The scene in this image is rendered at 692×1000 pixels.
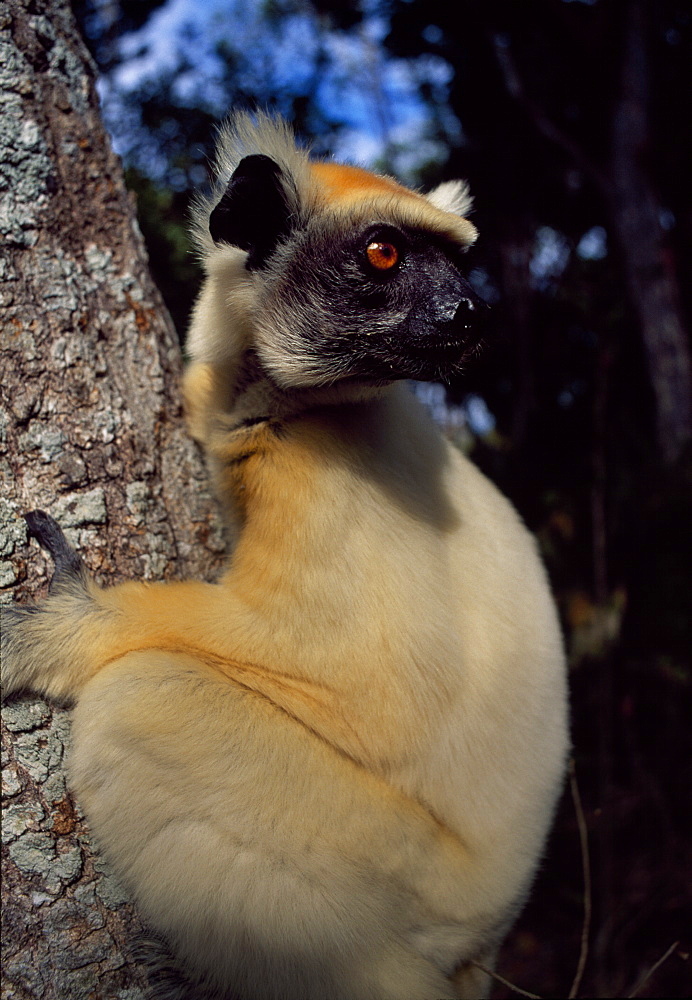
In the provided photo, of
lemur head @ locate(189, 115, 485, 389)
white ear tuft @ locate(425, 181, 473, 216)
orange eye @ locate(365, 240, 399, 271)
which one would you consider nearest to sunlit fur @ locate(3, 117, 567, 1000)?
lemur head @ locate(189, 115, 485, 389)

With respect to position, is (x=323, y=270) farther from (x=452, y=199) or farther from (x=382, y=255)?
(x=452, y=199)

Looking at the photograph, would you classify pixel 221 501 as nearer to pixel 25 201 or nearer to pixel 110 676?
pixel 110 676

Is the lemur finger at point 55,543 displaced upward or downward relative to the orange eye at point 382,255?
downward

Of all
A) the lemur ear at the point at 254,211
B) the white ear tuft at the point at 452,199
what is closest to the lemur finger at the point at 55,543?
the lemur ear at the point at 254,211

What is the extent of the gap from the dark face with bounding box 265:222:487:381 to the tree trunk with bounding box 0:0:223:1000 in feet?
1.86

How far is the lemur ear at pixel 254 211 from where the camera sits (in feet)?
8.47

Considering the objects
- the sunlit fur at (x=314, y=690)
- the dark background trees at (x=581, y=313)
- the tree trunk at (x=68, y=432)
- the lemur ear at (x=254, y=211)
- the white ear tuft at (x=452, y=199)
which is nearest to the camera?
the tree trunk at (x=68, y=432)

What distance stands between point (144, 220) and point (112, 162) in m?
1.51

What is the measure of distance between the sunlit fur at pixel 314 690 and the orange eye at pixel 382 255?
13 centimetres

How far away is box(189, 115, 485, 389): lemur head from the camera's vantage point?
261cm

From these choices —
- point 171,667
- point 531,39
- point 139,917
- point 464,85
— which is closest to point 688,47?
point 531,39

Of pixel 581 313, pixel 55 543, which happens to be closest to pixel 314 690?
pixel 55 543

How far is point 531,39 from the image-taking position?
921 centimetres

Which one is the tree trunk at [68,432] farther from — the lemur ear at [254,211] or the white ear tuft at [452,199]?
the white ear tuft at [452,199]
